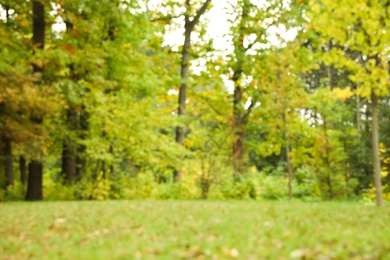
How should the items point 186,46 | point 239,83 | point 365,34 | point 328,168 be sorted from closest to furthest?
point 365,34, point 328,168, point 186,46, point 239,83

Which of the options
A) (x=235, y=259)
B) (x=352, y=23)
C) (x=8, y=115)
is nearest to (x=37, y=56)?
(x=8, y=115)

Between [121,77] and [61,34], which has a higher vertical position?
[61,34]

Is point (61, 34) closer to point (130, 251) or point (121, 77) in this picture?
→ point (121, 77)

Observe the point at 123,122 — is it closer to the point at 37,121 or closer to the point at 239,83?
the point at 37,121

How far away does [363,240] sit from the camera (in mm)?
6043

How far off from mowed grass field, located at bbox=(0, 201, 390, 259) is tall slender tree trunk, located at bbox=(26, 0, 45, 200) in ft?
18.1

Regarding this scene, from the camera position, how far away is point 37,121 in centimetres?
1577

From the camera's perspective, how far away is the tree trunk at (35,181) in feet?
52.2

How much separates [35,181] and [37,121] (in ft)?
6.83

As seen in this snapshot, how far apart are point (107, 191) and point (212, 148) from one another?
415 centimetres

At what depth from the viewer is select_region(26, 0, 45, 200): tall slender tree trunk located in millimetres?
15891

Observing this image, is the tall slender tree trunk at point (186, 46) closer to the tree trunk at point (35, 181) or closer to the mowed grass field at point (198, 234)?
the tree trunk at point (35, 181)

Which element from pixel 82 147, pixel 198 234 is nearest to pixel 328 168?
pixel 82 147

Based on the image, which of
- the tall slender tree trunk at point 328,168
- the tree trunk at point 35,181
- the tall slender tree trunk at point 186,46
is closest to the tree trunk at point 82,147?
the tree trunk at point 35,181
